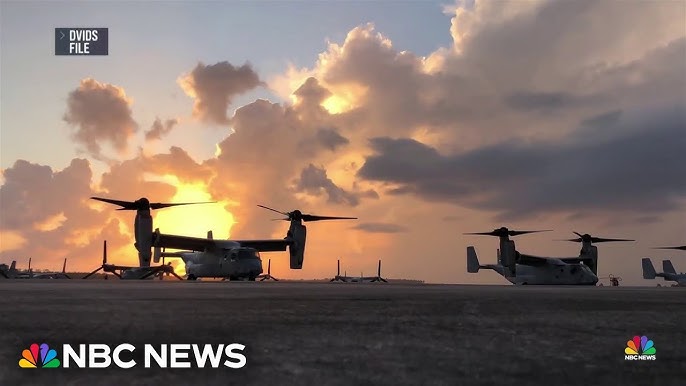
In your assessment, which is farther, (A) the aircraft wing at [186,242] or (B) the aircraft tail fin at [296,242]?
(B) the aircraft tail fin at [296,242]

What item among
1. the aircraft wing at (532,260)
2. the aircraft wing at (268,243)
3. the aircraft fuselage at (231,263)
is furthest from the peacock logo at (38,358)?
the aircraft wing at (532,260)

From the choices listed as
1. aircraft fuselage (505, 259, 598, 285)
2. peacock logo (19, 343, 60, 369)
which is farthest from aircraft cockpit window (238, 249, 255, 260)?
peacock logo (19, 343, 60, 369)

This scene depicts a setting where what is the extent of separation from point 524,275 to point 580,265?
6057 mm

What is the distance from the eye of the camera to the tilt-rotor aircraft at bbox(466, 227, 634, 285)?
58875 mm

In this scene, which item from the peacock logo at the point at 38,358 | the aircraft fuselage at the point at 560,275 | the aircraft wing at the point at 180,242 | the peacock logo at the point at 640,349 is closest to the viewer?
the peacock logo at the point at 38,358

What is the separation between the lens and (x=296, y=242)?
6312 cm

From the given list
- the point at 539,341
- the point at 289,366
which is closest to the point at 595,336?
the point at 539,341

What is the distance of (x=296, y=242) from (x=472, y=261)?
36.2 m

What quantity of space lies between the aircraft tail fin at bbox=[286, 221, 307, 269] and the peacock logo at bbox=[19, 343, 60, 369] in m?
58.7

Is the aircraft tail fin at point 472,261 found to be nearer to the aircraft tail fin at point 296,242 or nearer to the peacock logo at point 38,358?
the aircraft tail fin at point 296,242

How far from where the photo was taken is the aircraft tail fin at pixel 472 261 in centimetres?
8962

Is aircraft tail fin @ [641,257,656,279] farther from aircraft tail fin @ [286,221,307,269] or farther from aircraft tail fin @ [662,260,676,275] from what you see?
aircraft tail fin @ [286,221,307,269]

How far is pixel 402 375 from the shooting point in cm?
368

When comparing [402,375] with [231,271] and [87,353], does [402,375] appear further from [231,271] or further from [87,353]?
[231,271]
